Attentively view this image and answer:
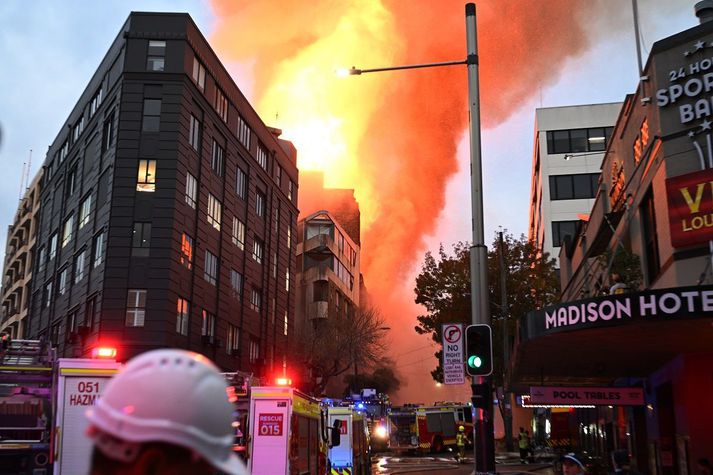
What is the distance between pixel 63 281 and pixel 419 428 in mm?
23983

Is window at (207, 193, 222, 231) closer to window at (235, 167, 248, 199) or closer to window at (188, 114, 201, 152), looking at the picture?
window at (188, 114, 201, 152)

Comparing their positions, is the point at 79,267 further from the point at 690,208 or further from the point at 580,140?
the point at 580,140

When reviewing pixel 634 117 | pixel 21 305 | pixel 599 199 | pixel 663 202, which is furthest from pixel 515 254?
pixel 21 305

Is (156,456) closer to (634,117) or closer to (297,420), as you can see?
(297,420)

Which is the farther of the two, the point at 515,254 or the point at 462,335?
the point at 515,254

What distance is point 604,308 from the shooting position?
15078 mm

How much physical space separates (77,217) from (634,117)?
110ft

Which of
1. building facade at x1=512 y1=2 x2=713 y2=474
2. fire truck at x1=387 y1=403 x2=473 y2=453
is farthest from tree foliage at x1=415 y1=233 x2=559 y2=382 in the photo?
building facade at x1=512 y1=2 x2=713 y2=474

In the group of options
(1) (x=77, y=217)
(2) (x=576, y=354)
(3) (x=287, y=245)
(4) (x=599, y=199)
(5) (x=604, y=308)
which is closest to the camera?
(5) (x=604, y=308)

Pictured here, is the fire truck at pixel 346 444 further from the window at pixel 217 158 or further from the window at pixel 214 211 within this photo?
the window at pixel 217 158

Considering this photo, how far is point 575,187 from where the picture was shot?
202ft

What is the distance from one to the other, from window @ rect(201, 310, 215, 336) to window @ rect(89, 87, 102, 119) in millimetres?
13728

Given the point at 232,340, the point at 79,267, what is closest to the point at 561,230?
the point at 232,340

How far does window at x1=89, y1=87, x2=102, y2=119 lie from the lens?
149ft
